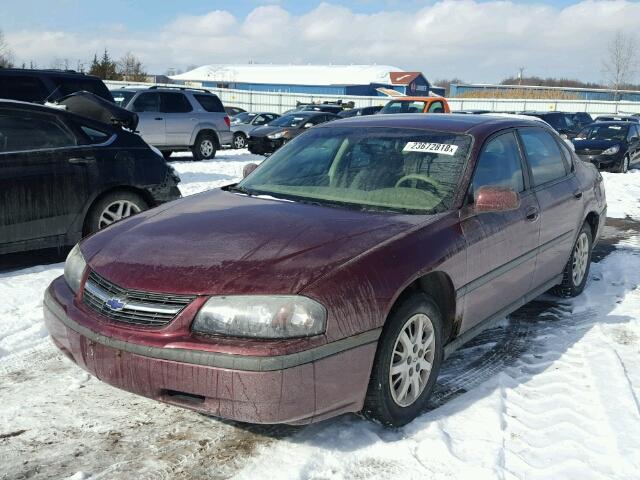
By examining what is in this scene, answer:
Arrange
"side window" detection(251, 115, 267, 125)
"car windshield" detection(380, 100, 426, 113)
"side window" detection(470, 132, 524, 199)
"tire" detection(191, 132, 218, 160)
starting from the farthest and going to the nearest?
"side window" detection(251, 115, 267, 125) → "car windshield" detection(380, 100, 426, 113) → "tire" detection(191, 132, 218, 160) → "side window" detection(470, 132, 524, 199)

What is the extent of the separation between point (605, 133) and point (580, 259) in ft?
46.6

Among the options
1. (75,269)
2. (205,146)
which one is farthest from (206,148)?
(75,269)

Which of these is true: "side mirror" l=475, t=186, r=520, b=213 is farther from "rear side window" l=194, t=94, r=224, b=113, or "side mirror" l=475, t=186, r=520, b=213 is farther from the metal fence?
the metal fence

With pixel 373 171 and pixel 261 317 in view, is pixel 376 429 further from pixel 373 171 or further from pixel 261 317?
pixel 373 171

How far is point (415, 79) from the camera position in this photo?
7456 cm

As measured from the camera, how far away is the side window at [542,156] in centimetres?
482

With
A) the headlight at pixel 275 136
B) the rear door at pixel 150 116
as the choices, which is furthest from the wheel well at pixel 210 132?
the headlight at pixel 275 136

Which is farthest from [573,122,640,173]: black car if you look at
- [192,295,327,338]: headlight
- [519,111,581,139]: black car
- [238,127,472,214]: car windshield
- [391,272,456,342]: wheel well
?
[192,295,327,338]: headlight

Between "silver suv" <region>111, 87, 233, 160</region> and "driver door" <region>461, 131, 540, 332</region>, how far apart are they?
12506 mm

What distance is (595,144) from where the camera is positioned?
1759 cm

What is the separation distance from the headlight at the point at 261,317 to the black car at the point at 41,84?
9.60m

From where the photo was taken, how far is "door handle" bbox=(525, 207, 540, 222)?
4434 mm

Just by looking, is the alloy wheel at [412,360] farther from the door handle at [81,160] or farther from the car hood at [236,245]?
the door handle at [81,160]

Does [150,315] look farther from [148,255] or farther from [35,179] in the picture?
[35,179]
